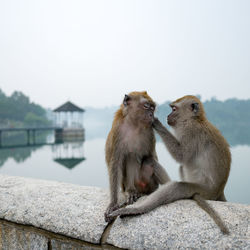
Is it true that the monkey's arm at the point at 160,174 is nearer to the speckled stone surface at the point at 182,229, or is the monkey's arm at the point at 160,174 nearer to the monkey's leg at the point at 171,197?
the monkey's leg at the point at 171,197

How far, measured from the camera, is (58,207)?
8.23 ft

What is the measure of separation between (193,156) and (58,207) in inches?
55.6

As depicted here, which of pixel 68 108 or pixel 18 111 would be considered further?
pixel 18 111

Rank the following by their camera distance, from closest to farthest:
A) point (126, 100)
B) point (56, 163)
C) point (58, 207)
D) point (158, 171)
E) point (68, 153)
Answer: point (58, 207) → point (126, 100) → point (158, 171) → point (56, 163) → point (68, 153)

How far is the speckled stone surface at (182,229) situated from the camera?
1.82 meters

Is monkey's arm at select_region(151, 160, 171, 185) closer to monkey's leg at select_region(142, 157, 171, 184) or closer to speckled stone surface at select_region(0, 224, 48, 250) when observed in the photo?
monkey's leg at select_region(142, 157, 171, 184)

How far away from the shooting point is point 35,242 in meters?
2.47

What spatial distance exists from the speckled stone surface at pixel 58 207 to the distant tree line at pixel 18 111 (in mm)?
71427

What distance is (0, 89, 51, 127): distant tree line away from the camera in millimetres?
72000

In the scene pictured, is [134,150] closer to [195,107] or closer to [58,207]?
[195,107]

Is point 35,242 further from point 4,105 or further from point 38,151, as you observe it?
point 4,105

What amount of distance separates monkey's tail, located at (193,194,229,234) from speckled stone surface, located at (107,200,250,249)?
0.10 ft

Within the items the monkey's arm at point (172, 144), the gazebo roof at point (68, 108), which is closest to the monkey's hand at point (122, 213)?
the monkey's arm at point (172, 144)

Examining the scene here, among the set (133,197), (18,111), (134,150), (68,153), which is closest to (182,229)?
(133,197)
